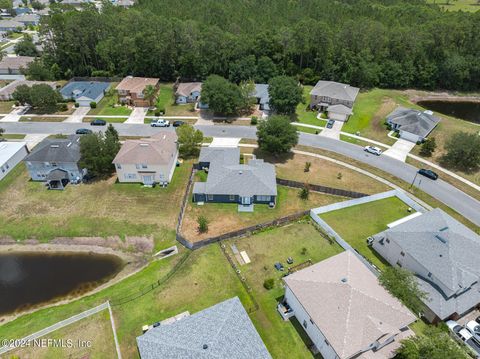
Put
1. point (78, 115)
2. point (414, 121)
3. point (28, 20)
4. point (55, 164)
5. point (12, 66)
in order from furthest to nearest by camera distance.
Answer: point (28, 20) → point (12, 66) → point (78, 115) → point (414, 121) → point (55, 164)

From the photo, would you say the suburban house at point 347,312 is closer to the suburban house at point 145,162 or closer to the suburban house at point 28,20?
the suburban house at point 145,162

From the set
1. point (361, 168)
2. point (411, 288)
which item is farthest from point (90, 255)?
point (361, 168)

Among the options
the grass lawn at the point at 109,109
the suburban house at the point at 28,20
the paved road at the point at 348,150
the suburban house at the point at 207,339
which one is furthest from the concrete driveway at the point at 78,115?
the suburban house at the point at 28,20

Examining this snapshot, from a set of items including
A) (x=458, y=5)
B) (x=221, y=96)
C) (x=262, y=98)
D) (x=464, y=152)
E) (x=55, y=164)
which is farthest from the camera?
(x=458, y=5)

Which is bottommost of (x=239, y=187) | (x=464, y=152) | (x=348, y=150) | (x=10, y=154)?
(x=10, y=154)

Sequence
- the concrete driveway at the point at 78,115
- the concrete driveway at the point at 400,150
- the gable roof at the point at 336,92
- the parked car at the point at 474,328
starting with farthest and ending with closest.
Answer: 1. the gable roof at the point at 336,92
2. the concrete driveway at the point at 78,115
3. the concrete driveway at the point at 400,150
4. the parked car at the point at 474,328

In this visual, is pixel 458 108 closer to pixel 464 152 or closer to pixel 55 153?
pixel 464 152

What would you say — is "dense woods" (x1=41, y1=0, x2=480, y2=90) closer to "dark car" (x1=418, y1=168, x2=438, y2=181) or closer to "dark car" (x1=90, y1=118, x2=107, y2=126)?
"dark car" (x1=90, y1=118, x2=107, y2=126)

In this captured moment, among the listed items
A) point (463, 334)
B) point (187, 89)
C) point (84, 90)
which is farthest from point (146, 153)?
point (463, 334)
